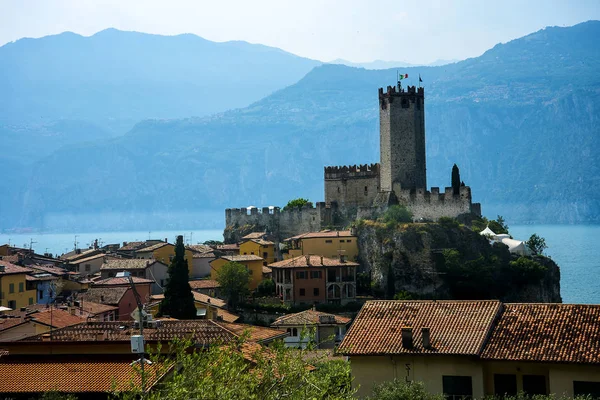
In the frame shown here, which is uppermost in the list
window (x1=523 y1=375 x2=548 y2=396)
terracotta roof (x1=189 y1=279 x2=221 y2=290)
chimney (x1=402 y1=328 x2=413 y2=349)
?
chimney (x1=402 y1=328 x2=413 y2=349)

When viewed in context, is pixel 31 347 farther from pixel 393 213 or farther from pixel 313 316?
pixel 393 213

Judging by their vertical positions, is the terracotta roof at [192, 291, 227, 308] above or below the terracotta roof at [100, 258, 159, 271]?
below

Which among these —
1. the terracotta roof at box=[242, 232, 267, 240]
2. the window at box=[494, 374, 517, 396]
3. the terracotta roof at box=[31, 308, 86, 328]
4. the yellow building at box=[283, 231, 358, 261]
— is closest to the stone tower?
the yellow building at box=[283, 231, 358, 261]

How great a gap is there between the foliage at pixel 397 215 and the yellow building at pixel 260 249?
10.6 metres

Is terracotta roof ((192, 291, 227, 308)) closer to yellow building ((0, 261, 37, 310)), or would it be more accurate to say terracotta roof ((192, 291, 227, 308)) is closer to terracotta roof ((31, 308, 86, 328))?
yellow building ((0, 261, 37, 310))

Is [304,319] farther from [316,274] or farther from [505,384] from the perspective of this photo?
[505,384]

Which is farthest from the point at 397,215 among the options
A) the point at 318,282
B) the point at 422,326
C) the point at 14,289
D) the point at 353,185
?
the point at 422,326

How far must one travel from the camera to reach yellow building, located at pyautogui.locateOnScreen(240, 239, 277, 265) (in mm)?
77750

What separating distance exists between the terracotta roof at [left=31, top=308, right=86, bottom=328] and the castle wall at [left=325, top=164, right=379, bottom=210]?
126ft

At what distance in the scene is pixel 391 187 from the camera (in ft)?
249

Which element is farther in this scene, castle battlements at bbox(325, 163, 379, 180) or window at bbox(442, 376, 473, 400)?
castle battlements at bbox(325, 163, 379, 180)

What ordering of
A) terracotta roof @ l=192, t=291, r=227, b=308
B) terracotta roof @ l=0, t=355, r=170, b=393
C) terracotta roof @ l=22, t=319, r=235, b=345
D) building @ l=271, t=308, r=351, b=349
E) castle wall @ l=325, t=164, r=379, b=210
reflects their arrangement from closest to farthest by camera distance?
terracotta roof @ l=0, t=355, r=170, b=393
terracotta roof @ l=22, t=319, r=235, b=345
building @ l=271, t=308, r=351, b=349
terracotta roof @ l=192, t=291, r=227, b=308
castle wall @ l=325, t=164, r=379, b=210

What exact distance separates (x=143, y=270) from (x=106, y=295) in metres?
12.6

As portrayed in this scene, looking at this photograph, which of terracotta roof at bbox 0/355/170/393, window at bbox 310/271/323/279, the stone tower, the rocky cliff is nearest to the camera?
terracotta roof at bbox 0/355/170/393
